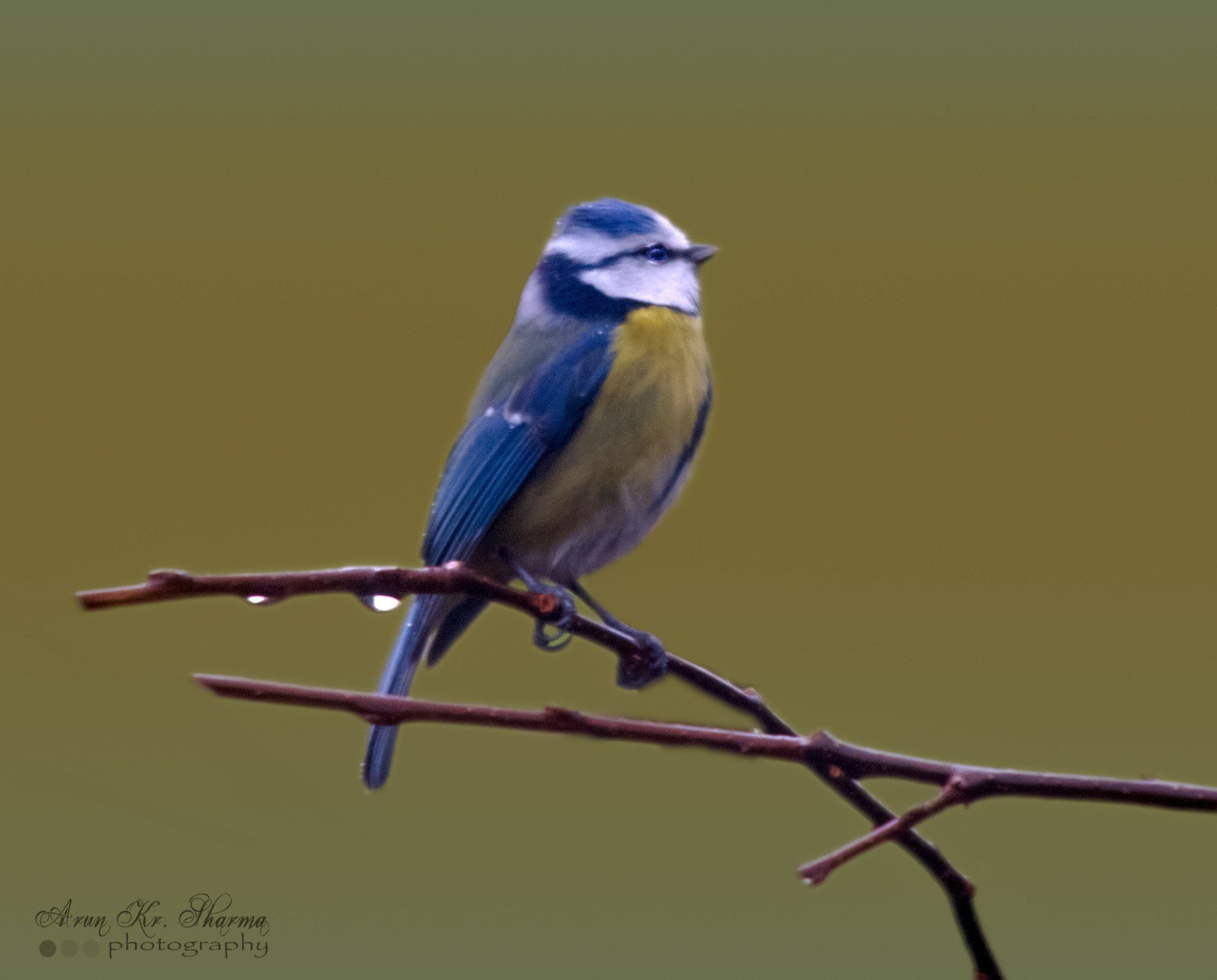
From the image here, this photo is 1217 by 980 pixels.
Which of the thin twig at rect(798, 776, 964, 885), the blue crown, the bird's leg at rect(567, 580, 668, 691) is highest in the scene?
the blue crown

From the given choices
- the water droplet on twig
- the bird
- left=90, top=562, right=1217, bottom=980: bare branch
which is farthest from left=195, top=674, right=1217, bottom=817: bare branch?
the bird

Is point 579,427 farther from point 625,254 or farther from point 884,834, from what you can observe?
point 884,834

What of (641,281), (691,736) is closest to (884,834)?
(691,736)

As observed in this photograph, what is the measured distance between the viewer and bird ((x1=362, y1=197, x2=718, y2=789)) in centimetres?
202

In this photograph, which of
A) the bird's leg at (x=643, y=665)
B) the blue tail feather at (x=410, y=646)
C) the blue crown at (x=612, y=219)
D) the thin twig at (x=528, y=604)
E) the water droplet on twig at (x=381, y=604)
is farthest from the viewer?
the blue crown at (x=612, y=219)

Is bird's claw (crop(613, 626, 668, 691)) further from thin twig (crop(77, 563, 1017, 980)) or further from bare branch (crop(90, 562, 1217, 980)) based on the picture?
bare branch (crop(90, 562, 1217, 980))

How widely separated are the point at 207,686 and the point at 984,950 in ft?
2.43

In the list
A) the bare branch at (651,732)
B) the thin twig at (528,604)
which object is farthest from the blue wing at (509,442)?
the bare branch at (651,732)

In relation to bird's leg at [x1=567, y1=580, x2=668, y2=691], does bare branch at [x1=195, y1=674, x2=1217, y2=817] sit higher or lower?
higher

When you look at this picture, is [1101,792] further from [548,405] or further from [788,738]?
[548,405]

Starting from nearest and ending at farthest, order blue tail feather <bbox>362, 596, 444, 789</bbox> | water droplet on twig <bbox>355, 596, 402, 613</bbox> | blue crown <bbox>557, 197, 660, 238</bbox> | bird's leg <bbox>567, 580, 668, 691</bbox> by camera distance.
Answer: water droplet on twig <bbox>355, 596, 402, 613</bbox> < bird's leg <bbox>567, 580, 668, 691</bbox> < blue tail feather <bbox>362, 596, 444, 789</bbox> < blue crown <bbox>557, 197, 660, 238</bbox>

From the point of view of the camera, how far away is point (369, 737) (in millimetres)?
1576

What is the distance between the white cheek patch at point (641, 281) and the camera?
220 centimetres

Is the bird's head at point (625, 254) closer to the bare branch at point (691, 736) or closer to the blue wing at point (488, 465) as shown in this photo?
the blue wing at point (488, 465)
